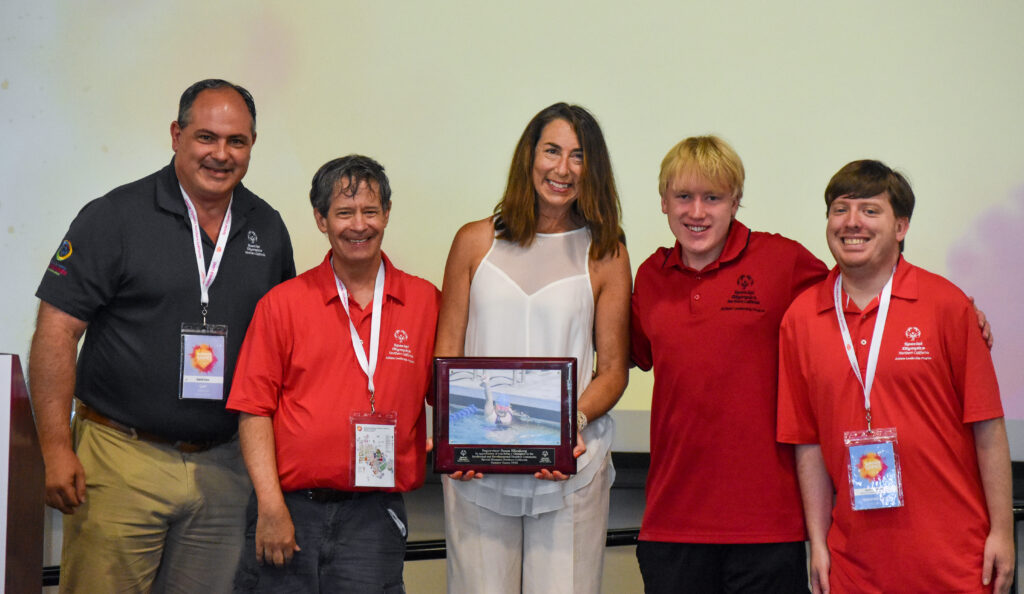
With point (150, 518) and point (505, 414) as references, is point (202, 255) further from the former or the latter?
point (505, 414)

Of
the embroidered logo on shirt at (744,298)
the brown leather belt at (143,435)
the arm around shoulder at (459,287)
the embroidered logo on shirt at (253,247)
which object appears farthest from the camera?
the embroidered logo on shirt at (253,247)

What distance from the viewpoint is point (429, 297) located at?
2766 millimetres

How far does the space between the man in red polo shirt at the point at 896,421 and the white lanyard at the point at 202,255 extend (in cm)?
167

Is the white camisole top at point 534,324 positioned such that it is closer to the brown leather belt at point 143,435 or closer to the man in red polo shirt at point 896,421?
the man in red polo shirt at point 896,421

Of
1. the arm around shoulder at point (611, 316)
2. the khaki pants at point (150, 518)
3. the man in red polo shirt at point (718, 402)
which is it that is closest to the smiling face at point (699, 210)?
the man in red polo shirt at point (718, 402)

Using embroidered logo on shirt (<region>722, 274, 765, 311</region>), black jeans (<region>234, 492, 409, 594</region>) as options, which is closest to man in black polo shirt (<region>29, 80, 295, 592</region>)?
black jeans (<region>234, 492, 409, 594</region>)

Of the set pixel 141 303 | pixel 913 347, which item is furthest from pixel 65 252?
pixel 913 347

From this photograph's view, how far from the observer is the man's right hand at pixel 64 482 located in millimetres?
2705

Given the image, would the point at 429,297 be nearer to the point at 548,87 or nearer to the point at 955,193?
the point at 548,87

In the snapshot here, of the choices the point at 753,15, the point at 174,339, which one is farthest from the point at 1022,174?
the point at 174,339

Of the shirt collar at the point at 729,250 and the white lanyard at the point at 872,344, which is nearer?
the white lanyard at the point at 872,344

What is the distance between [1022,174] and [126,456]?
3.48m

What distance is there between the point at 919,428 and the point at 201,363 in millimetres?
1925

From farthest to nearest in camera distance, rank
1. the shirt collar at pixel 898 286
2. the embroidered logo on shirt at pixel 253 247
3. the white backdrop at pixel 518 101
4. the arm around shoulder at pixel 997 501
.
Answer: the white backdrop at pixel 518 101
the embroidered logo on shirt at pixel 253 247
the shirt collar at pixel 898 286
the arm around shoulder at pixel 997 501
